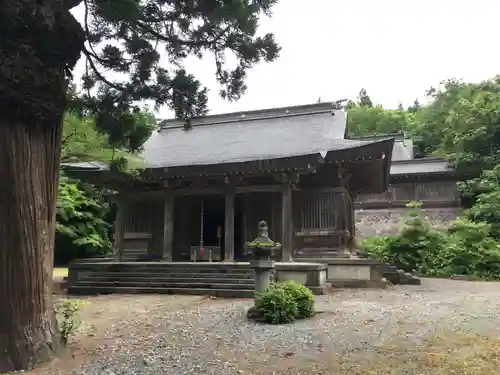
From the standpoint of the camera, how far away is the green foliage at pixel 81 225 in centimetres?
2211

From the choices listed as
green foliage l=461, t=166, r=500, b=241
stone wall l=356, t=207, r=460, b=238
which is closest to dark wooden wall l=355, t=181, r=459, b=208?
stone wall l=356, t=207, r=460, b=238

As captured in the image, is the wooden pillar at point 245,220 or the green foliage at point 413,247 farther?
the green foliage at point 413,247

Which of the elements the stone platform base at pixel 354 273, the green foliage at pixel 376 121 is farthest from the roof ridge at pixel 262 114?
the green foliage at pixel 376 121

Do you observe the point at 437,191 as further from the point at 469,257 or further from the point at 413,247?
the point at 413,247

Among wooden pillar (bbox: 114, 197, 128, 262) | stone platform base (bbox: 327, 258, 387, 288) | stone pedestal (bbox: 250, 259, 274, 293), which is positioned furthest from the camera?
wooden pillar (bbox: 114, 197, 128, 262)

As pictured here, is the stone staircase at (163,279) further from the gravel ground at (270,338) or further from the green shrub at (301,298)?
the green shrub at (301,298)

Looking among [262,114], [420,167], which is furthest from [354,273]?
[420,167]

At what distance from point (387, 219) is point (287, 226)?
52.5 ft

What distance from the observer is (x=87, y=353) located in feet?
18.8

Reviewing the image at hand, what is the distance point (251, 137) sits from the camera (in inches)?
689

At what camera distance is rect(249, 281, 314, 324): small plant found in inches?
280

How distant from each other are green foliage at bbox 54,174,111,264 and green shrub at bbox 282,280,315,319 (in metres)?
16.6

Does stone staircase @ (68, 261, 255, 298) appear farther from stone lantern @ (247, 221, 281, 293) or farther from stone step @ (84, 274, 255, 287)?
stone lantern @ (247, 221, 281, 293)

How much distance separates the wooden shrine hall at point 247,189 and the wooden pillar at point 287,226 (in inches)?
1.1
